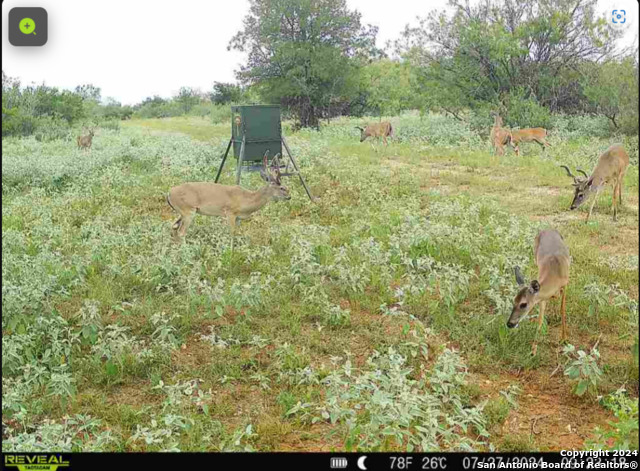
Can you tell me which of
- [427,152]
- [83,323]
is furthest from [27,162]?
[427,152]

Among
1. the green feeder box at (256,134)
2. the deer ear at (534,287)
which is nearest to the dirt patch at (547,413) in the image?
the deer ear at (534,287)

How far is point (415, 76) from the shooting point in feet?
59.0

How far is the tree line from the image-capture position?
13.0 m

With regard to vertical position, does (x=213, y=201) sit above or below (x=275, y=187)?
below

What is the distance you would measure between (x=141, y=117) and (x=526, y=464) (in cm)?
3068

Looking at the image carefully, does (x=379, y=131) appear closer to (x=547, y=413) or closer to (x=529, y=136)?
(x=529, y=136)

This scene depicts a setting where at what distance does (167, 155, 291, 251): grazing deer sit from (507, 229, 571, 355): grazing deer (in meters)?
3.78

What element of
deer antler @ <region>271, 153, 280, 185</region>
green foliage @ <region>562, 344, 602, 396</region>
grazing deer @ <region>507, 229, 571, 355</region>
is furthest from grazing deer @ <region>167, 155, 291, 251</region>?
green foliage @ <region>562, 344, 602, 396</region>

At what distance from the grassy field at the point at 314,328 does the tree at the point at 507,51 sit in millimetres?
6283

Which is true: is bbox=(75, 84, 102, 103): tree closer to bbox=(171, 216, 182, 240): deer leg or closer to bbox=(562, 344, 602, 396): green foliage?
bbox=(171, 216, 182, 240): deer leg

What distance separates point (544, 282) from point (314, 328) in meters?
1.85

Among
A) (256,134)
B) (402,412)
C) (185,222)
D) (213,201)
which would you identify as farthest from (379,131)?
(402,412)

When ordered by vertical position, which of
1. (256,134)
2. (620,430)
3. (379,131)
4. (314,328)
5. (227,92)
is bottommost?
(314,328)

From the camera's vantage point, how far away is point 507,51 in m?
14.5
